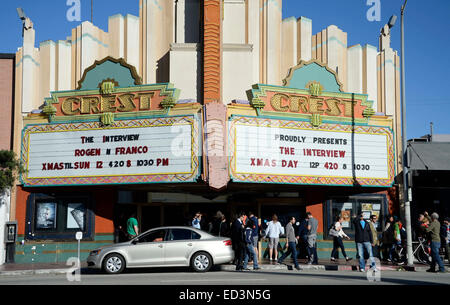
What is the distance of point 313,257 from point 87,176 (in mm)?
9240

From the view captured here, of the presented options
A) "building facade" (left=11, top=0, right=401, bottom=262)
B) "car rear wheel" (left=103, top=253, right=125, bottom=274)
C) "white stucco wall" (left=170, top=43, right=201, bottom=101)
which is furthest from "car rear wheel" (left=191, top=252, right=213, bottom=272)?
"white stucco wall" (left=170, top=43, right=201, bottom=101)

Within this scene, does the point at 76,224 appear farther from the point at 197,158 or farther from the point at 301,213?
the point at 301,213

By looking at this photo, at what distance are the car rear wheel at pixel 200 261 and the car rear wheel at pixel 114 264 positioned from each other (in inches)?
88.1

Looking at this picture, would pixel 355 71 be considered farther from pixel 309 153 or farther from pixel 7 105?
pixel 7 105

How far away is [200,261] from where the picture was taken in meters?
16.2

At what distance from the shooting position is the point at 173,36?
2364 centimetres

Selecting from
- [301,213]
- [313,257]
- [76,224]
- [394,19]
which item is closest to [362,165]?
[301,213]

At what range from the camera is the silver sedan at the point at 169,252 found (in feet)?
53.2

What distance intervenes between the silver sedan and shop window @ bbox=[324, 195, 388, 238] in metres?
7.44

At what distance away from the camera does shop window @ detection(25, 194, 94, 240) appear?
21.3m

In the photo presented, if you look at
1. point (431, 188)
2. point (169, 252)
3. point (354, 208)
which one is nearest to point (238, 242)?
point (169, 252)

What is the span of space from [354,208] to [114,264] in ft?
35.9

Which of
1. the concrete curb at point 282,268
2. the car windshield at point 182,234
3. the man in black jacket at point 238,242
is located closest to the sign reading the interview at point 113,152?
the man in black jacket at point 238,242

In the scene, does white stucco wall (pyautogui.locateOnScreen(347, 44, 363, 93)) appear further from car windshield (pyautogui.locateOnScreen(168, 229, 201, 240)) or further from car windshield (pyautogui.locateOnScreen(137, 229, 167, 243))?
car windshield (pyautogui.locateOnScreen(137, 229, 167, 243))
